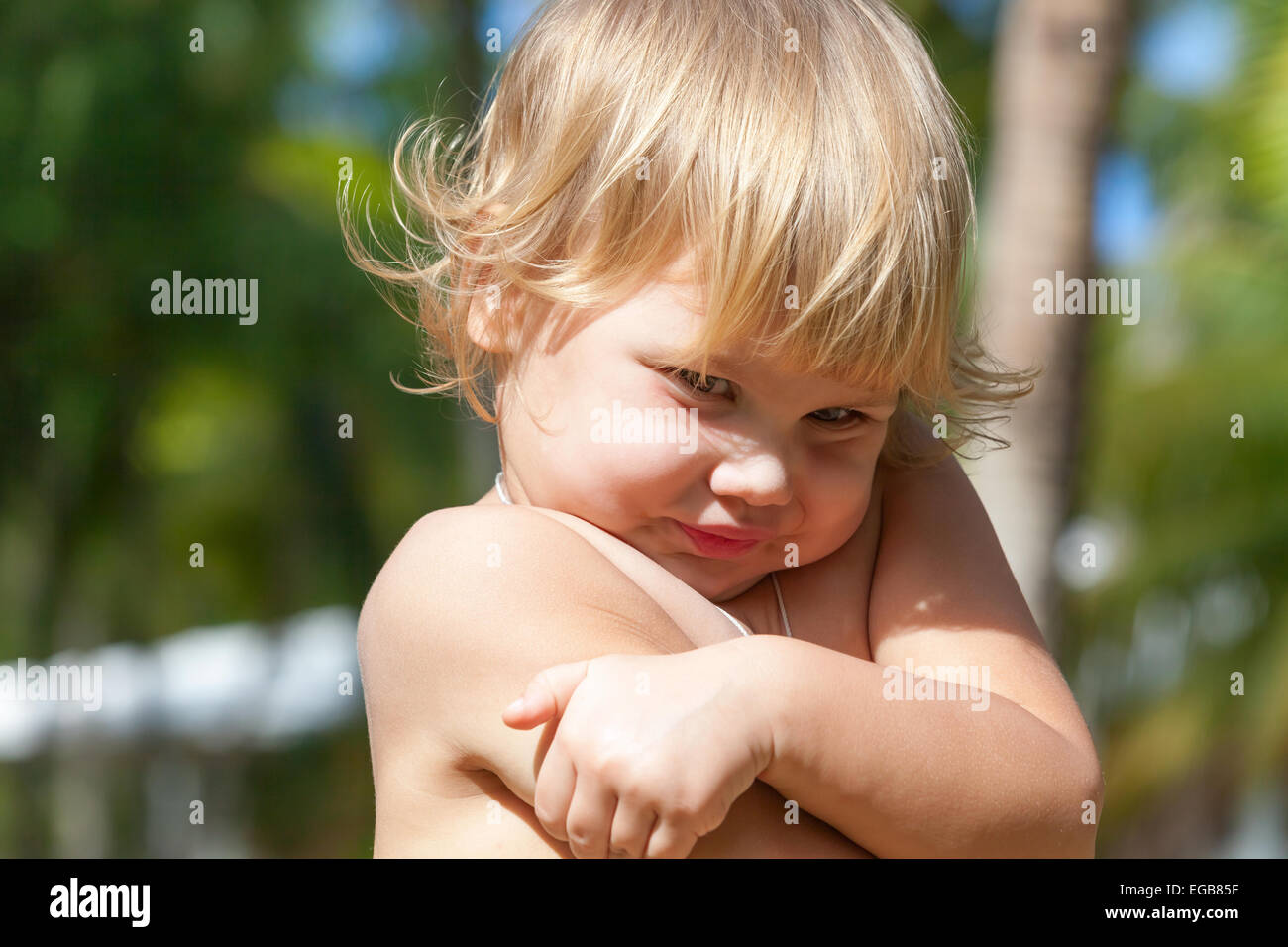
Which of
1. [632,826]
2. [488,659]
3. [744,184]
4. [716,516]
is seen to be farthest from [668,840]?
[744,184]

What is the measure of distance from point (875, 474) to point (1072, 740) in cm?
47

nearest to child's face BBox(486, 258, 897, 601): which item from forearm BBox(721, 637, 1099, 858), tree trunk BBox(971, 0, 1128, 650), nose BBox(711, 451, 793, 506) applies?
nose BBox(711, 451, 793, 506)

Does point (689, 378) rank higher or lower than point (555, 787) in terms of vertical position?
higher

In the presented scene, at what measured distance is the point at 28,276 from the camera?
1073 cm

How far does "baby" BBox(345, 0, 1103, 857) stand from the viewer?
1244 millimetres

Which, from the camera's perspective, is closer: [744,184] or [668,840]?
[668,840]

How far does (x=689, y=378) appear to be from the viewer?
142 cm

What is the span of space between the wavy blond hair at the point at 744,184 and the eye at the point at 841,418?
5cm

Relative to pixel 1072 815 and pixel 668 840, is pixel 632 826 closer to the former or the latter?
pixel 668 840

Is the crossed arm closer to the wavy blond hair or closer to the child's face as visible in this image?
the child's face

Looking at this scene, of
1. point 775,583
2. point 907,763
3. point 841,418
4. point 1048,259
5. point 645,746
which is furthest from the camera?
point 1048,259

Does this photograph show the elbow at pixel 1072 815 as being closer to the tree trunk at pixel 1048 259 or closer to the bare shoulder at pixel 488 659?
the bare shoulder at pixel 488 659

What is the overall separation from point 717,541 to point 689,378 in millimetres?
214
